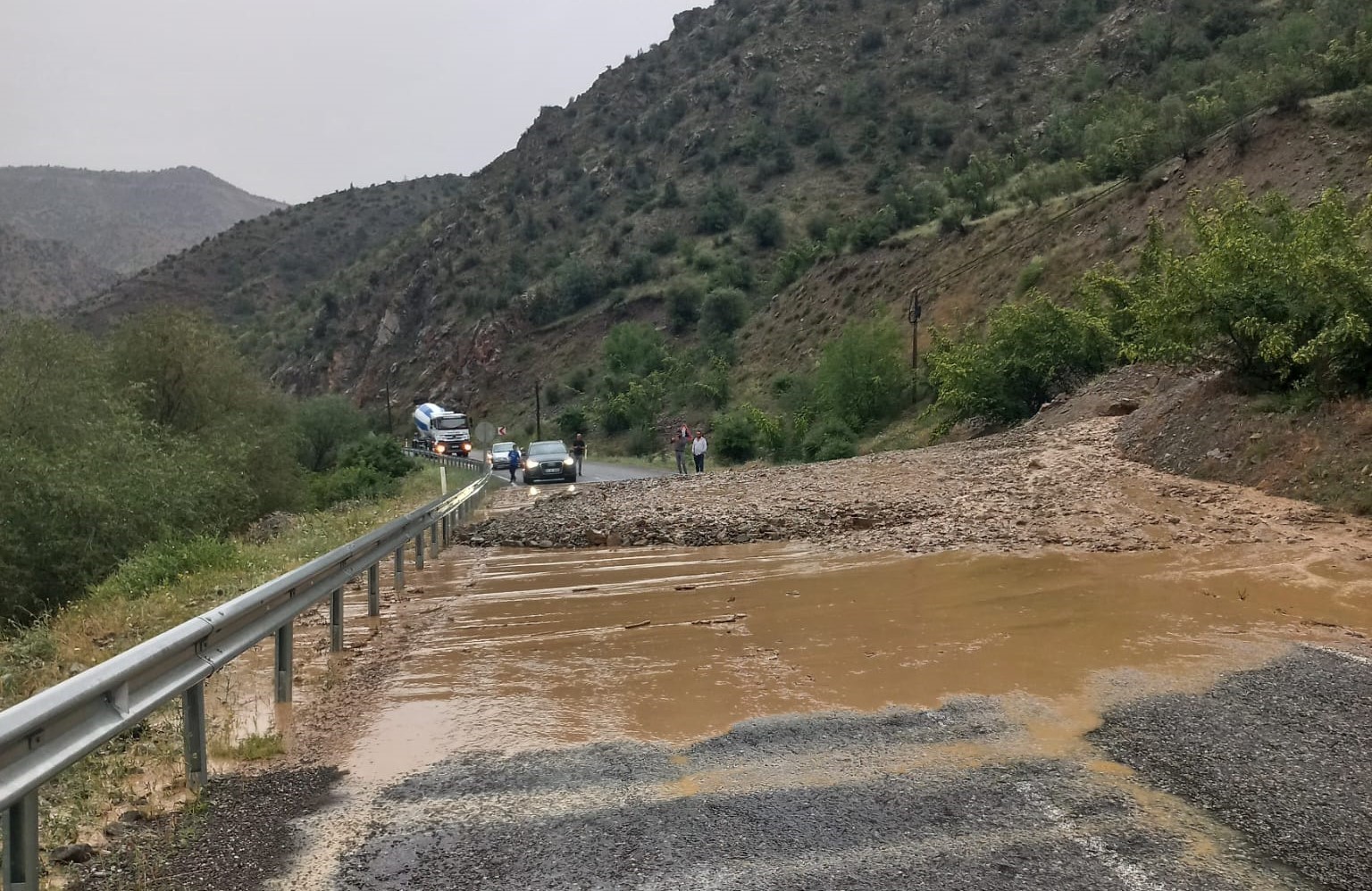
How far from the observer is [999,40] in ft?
245

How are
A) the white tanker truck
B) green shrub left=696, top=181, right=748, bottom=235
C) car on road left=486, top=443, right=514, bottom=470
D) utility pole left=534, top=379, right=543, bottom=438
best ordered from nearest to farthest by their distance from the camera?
1. car on road left=486, top=443, right=514, bottom=470
2. the white tanker truck
3. utility pole left=534, top=379, right=543, bottom=438
4. green shrub left=696, top=181, right=748, bottom=235

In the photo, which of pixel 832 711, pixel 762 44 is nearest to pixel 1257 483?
pixel 832 711

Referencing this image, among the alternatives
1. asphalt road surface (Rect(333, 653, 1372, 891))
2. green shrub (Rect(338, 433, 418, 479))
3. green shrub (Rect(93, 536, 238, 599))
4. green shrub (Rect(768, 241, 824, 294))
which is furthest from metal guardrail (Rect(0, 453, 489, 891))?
green shrub (Rect(768, 241, 824, 294))

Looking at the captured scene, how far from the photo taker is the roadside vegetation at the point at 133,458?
1692 cm

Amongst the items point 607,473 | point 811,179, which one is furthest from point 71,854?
point 811,179

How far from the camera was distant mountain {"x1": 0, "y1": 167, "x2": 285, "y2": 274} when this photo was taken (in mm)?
159250

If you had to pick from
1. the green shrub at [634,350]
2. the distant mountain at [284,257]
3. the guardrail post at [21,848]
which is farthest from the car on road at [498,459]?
the distant mountain at [284,257]

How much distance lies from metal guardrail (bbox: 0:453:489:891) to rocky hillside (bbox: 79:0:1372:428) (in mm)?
33583

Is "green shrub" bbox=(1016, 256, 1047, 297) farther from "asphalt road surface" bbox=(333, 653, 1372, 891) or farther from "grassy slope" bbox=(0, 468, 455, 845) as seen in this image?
"asphalt road surface" bbox=(333, 653, 1372, 891)

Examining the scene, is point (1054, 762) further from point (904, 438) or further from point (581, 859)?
point (904, 438)

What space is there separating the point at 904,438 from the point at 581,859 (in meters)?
33.3

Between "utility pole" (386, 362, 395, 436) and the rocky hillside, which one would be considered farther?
"utility pole" (386, 362, 395, 436)

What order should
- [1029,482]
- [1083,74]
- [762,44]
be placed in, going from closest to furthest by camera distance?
[1029,482] < [1083,74] < [762,44]

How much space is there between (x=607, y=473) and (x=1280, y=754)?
1471 inches
